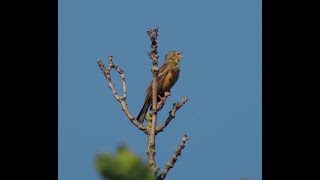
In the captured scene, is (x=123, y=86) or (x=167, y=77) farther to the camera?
(x=167, y=77)

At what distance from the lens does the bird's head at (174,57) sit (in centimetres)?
840

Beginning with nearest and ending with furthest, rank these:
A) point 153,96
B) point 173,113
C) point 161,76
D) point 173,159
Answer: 1. point 173,159
2. point 153,96
3. point 173,113
4. point 161,76

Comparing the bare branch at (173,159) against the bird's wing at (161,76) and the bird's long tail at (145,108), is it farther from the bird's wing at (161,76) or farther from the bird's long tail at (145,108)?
the bird's wing at (161,76)

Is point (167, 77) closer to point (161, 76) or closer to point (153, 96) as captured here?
point (161, 76)

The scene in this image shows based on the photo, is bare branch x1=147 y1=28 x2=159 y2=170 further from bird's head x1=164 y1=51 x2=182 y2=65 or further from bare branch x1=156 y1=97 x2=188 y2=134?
bird's head x1=164 y1=51 x2=182 y2=65

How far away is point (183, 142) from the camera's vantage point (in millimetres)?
3662

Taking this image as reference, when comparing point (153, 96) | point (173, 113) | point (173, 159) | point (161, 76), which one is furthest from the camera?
point (161, 76)

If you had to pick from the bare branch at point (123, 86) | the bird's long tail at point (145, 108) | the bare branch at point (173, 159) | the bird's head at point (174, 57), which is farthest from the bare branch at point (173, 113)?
the bird's head at point (174, 57)

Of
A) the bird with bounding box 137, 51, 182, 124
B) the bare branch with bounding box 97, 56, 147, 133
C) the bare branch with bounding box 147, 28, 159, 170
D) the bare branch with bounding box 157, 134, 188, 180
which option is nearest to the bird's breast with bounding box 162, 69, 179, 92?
the bird with bounding box 137, 51, 182, 124

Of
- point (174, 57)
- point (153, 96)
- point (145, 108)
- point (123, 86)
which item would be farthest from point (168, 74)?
point (153, 96)

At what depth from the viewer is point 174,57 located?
8516 millimetres
